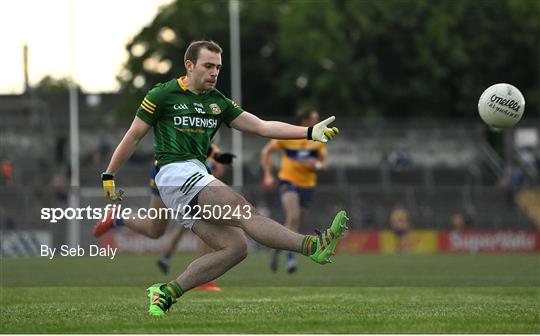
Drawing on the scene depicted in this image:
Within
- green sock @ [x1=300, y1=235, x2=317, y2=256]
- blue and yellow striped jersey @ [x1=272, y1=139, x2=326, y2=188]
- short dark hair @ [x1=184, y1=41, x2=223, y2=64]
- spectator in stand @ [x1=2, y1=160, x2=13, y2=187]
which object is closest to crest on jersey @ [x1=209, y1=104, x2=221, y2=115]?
short dark hair @ [x1=184, y1=41, x2=223, y2=64]

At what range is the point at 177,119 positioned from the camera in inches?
385

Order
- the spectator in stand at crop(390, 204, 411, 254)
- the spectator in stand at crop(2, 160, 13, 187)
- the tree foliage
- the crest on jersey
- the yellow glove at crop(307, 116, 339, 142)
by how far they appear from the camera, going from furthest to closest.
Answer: the tree foliage < the spectator in stand at crop(2, 160, 13, 187) < the spectator in stand at crop(390, 204, 411, 254) < the crest on jersey < the yellow glove at crop(307, 116, 339, 142)

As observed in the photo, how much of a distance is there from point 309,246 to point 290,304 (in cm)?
182

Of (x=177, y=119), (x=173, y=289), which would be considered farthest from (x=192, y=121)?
(x=173, y=289)

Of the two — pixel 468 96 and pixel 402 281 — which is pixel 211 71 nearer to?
pixel 402 281

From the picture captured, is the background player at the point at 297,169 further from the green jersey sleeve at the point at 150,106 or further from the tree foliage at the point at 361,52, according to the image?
the tree foliage at the point at 361,52

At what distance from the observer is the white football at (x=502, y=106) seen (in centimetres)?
1151

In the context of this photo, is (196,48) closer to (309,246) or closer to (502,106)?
(309,246)

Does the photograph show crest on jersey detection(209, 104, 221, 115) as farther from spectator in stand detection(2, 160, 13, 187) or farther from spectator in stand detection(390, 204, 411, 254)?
spectator in stand detection(2, 160, 13, 187)

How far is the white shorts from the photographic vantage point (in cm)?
959

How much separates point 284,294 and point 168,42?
47.5 metres

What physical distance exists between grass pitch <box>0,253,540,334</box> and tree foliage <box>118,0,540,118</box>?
37.0m

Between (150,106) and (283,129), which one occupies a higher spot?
(150,106)

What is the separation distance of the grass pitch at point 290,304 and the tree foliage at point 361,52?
3699 cm
